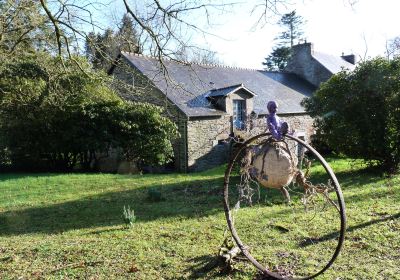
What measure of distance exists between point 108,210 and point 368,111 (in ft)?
28.3

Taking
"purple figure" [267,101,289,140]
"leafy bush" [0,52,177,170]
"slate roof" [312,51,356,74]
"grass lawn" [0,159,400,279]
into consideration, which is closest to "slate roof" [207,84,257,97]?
"leafy bush" [0,52,177,170]

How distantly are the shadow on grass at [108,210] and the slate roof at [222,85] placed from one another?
8589 mm

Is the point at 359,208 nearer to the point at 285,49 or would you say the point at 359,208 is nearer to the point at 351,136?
the point at 351,136

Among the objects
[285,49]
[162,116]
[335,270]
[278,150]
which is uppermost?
[285,49]

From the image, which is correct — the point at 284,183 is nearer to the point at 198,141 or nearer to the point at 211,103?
the point at 198,141

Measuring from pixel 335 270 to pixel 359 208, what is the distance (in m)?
3.69

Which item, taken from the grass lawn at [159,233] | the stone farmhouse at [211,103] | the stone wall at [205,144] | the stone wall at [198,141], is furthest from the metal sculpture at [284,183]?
the stone wall at [205,144]

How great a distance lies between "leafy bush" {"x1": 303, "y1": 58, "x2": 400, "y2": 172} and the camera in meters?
12.4

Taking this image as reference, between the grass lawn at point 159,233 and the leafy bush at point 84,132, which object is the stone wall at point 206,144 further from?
the grass lawn at point 159,233

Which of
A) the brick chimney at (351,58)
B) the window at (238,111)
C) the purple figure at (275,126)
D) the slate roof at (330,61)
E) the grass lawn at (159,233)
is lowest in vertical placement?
the grass lawn at (159,233)

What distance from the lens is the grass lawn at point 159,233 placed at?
16.6 ft

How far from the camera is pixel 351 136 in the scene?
1316cm

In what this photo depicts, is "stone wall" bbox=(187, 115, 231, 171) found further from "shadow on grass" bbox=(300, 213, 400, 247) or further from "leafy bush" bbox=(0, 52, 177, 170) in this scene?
"shadow on grass" bbox=(300, 213, 400, 247)

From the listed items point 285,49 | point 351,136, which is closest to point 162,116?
point 351,136
